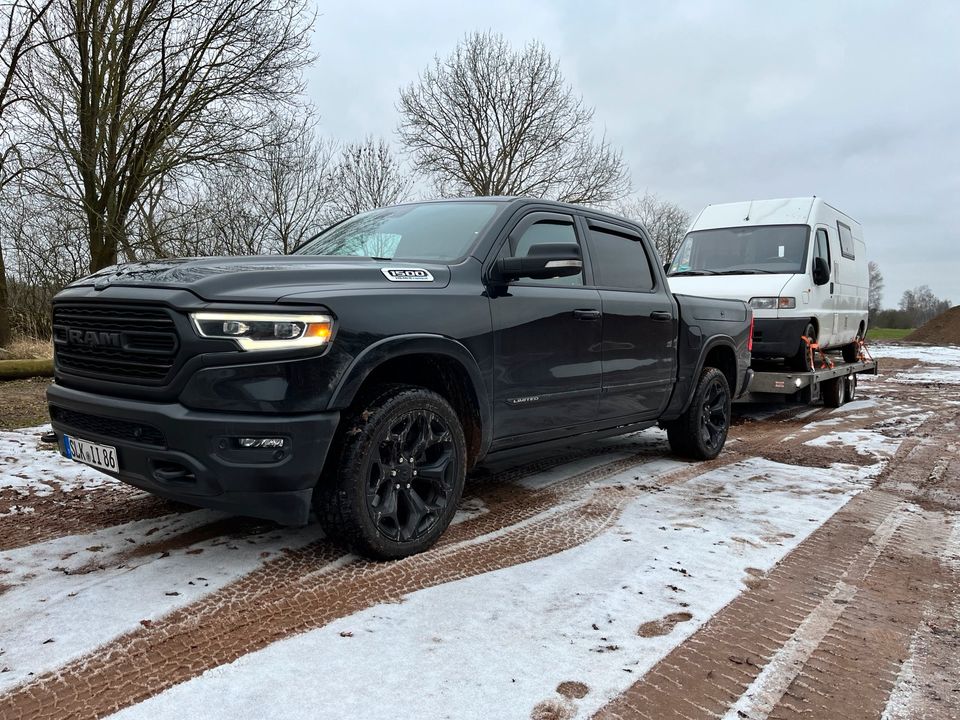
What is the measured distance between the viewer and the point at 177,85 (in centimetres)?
1353

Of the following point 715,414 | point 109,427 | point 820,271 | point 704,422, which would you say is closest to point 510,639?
point 109,427

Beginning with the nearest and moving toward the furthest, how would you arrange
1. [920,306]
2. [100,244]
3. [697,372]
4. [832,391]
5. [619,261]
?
[619,261]
[697,372]
[832,391]
[100,244]
[920,306]

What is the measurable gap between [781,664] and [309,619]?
177 centimetres

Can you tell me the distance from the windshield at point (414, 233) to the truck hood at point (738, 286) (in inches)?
185

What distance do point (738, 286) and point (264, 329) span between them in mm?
7137

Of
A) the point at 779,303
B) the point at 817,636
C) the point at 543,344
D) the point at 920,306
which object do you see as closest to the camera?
the point at 817,636

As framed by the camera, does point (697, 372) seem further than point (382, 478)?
Yes

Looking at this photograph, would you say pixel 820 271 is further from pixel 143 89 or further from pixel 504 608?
pixel 143 89

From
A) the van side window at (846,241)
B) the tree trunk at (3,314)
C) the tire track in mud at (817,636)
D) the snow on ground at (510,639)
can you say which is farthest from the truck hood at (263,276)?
the tree trunk at (3,314)

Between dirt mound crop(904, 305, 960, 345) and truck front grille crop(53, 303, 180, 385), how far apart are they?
3613 cm

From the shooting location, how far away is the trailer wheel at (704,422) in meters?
5.71

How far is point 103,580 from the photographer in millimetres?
2977

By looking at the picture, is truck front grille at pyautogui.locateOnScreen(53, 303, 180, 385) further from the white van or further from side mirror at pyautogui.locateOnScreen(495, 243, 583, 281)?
the white van

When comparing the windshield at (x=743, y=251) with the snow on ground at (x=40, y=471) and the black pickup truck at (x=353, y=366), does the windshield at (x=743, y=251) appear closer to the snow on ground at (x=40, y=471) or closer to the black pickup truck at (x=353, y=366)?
the black pickup truck at (x=353, y=366)
